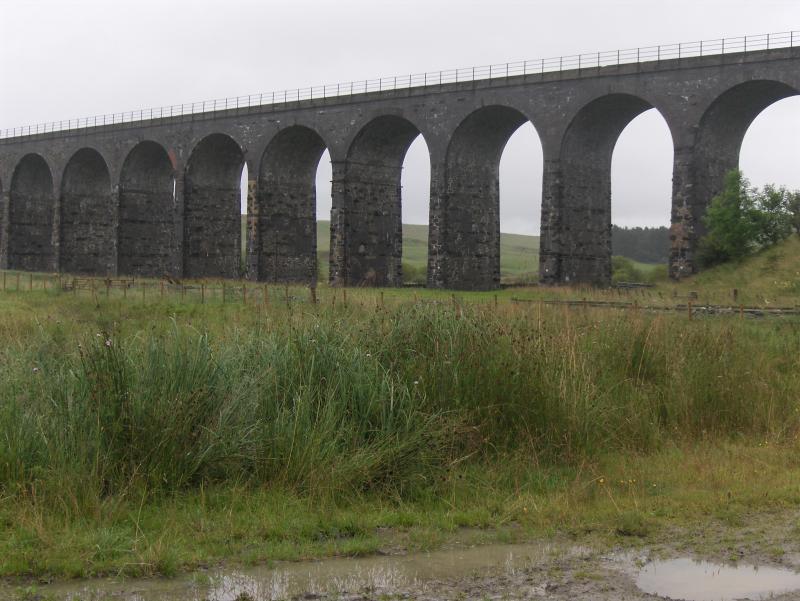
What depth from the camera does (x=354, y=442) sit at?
27.0 feet

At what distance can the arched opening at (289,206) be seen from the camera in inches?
1743

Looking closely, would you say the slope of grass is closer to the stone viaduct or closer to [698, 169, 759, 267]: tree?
[698, 169, 759, 267]: tree

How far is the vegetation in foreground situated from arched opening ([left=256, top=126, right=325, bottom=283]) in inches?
1335

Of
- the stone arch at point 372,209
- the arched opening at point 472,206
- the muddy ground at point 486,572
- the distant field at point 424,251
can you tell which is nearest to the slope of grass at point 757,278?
the arched opening at point 472,206

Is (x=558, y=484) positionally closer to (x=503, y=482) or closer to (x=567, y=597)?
(x=503, y=482)

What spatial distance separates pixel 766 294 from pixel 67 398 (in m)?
24.6

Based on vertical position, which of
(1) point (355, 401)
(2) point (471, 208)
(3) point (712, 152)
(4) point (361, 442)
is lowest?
(4) point (361, 442)

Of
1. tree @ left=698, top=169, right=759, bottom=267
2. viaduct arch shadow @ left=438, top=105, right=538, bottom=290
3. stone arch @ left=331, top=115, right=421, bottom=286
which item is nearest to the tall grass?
tree @ left=698, top=169, right=759, bottom=267

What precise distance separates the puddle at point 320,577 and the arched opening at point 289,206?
125 feet

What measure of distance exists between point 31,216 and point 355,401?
55.1 m

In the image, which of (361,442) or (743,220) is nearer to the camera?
(361,442)

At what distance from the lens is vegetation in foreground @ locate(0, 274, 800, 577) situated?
6.86 metres

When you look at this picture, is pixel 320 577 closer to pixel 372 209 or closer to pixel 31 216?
pixel 372 209

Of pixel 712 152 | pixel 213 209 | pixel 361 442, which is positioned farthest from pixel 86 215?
pixel 361 442
